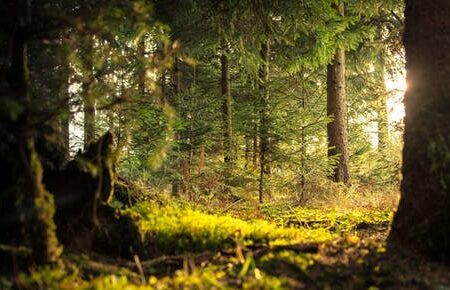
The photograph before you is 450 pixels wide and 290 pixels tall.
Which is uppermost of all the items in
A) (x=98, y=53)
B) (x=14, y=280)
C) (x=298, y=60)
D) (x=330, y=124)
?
(x=298, y=60)

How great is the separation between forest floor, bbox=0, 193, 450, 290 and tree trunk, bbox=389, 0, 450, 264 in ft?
1.34

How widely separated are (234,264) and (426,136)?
8.23ft

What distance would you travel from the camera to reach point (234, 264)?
4023 mm

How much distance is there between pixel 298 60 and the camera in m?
12.5

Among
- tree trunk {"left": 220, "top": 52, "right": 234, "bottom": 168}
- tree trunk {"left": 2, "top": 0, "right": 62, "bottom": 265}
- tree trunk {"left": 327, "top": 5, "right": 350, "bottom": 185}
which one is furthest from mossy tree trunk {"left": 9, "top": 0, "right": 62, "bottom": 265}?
tree trunk {"left": 327, "top": 5, "right": 350, "bottom": 185}

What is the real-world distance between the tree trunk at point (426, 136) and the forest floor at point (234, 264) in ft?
1.34

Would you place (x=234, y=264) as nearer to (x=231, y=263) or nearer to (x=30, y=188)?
(x=231, y=263)

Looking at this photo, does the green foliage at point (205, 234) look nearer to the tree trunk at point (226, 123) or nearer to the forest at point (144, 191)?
the forest at point (144, 191)

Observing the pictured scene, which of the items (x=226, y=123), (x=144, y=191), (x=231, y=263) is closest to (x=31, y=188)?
(x=231, y=263)

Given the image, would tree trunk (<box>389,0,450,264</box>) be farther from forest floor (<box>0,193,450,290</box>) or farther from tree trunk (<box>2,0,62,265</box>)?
tree trunk (<box>2,0,62,265</box>)

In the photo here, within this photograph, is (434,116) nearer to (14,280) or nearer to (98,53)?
(98,53)

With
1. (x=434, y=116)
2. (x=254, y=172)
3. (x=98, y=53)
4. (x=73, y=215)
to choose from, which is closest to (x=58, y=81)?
(x=98, y=53)

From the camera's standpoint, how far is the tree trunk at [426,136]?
4602mm

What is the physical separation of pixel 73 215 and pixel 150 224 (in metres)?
0.93
